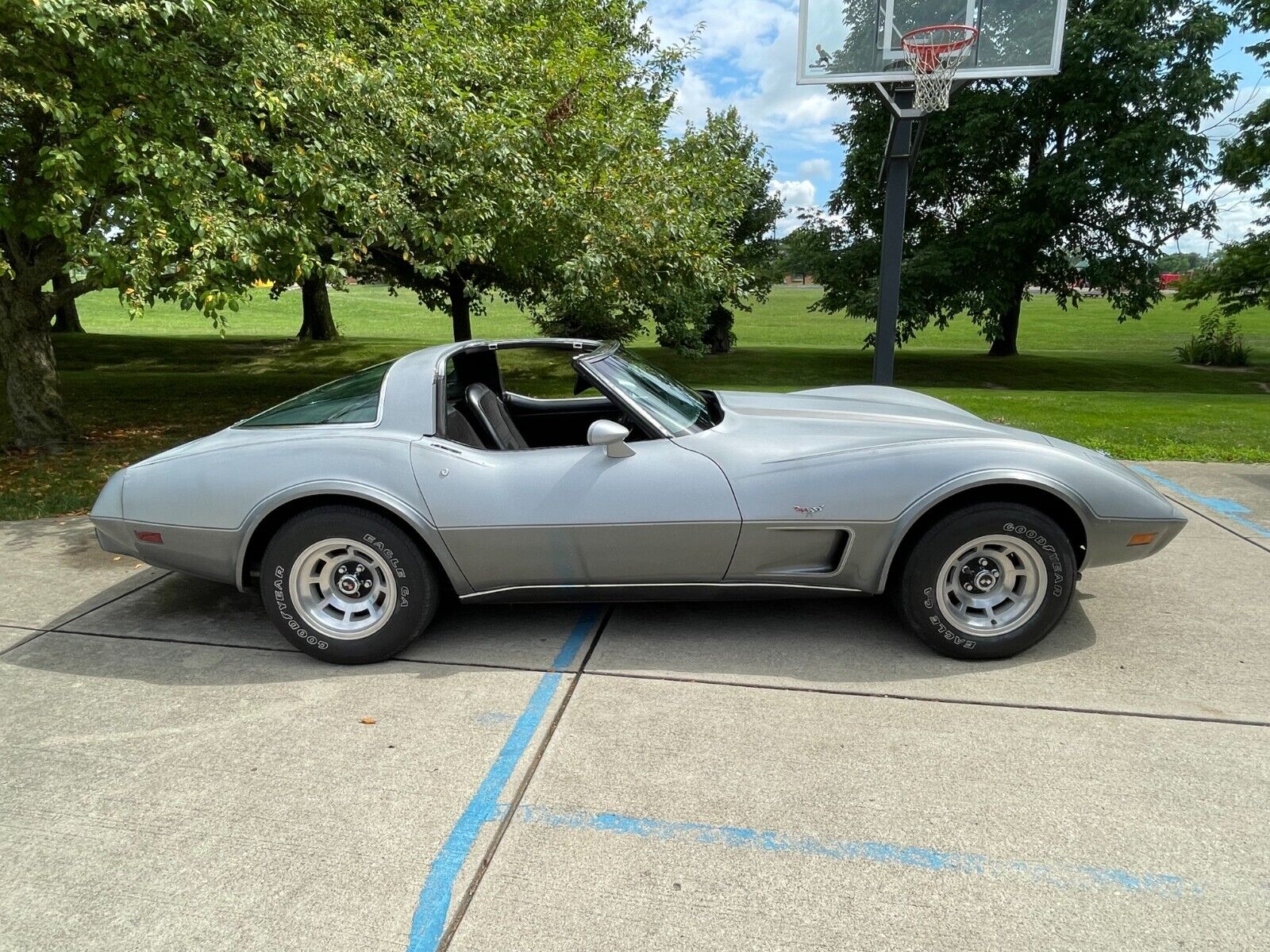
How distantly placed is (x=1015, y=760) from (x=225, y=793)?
2.52 meters

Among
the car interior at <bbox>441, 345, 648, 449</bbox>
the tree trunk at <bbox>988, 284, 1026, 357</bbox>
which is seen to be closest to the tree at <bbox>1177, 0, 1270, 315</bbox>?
the tree trunk at <bbox>988, 284, 1026, 357</bbox>

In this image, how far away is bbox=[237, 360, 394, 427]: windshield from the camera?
3.62 m

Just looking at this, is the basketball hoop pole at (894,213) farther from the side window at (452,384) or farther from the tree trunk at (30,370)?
the tree trunk at (30,370)

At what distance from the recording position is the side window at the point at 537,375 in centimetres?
1400

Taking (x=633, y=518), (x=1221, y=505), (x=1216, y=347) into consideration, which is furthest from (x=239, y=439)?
(x=1216, y=347)

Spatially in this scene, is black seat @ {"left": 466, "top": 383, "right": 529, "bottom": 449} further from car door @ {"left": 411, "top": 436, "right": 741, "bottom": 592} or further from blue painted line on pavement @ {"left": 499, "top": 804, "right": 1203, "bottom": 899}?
blue painted line on pavement @ {"left": 499, "top": 804, "right": 1203, "bottom": 899}

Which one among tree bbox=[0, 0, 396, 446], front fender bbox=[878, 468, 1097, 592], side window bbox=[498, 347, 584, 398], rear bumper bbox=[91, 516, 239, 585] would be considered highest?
tree bbox=[0, 0, 396, 446]

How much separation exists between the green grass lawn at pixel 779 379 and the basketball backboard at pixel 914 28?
12.6 ft

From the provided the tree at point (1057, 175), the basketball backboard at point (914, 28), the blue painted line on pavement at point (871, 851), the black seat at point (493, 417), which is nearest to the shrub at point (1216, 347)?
the tree at point (1057, 175)

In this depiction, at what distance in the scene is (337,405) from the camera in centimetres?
373

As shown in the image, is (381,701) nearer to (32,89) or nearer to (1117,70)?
(32,89)

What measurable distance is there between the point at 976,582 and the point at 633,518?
4.64ft

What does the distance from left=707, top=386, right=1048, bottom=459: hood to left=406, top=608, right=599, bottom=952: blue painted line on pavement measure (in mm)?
1284

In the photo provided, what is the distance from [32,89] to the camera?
17.6 feet
